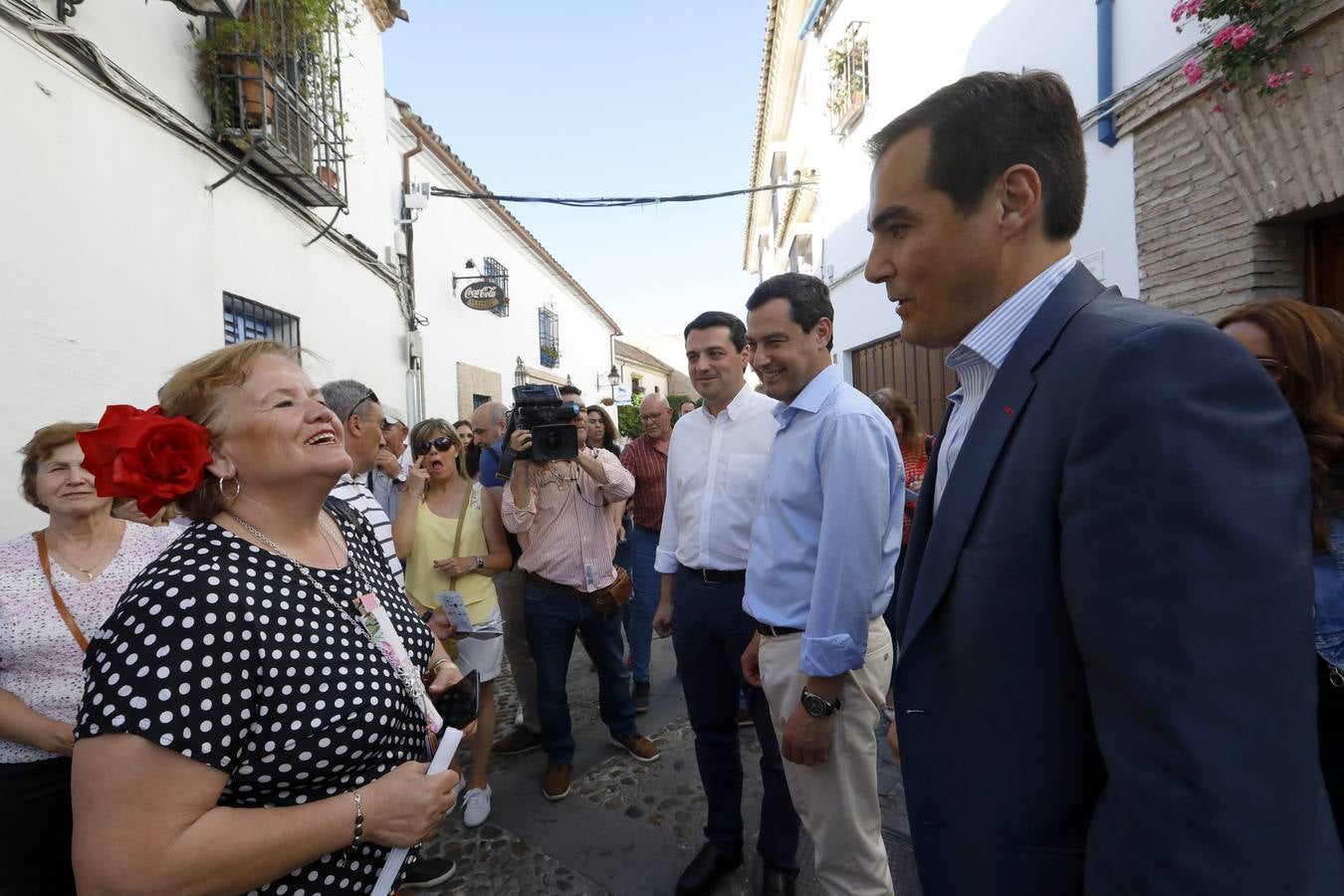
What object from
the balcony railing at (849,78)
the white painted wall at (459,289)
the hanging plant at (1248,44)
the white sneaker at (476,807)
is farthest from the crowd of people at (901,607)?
the white painted wall at (459,289)

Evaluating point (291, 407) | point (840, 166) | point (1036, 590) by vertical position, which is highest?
point (840, 166)

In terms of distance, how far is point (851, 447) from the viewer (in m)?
1.92

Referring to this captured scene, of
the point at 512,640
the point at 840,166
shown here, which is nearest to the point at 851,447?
the point at 512,640

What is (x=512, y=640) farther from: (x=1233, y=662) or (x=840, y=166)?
(x=840, y=166)

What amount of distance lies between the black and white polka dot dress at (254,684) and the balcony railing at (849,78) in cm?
843

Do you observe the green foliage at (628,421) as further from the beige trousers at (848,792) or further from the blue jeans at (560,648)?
the beige trousers at (848,792)

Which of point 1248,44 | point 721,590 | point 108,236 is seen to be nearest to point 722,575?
point 721,590

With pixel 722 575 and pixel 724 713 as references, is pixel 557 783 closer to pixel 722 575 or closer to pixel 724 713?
pixel 724 713

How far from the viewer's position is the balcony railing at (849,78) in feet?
26.1

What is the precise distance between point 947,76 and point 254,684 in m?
6.98

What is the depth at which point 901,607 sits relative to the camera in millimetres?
1296

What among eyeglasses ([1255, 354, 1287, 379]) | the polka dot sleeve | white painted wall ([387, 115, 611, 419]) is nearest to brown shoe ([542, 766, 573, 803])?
the polka dot sleeve

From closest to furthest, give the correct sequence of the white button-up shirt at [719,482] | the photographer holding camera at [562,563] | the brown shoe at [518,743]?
the white button-up shirt at [719,482]
the photographer holding camera at [562,563]
the brown shoe at [518,743]

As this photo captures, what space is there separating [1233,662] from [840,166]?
9.25 m
